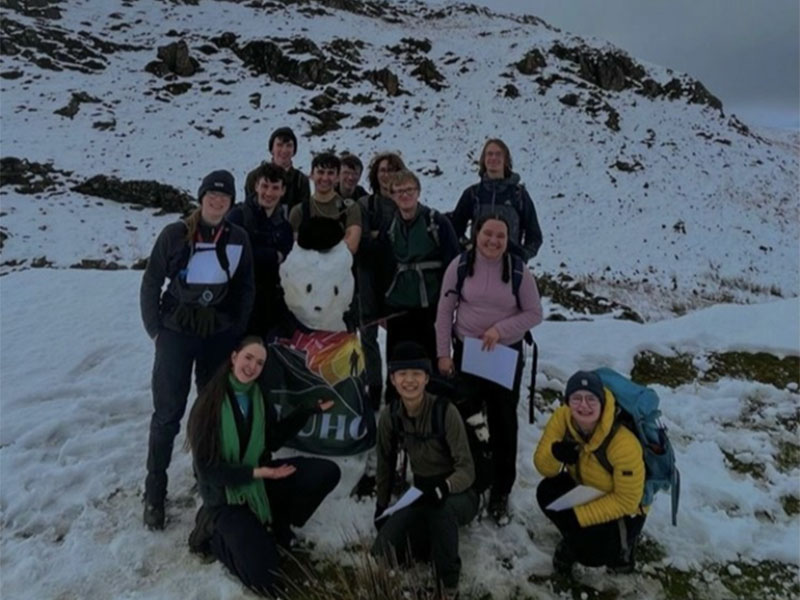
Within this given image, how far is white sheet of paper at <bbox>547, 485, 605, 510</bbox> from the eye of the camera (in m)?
3.35

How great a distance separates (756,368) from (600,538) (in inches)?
163

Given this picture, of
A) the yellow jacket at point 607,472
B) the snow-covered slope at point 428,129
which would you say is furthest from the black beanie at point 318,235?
the snow-covered slope at point 428,129

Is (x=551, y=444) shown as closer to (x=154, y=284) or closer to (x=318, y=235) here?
(x=318, y=235)

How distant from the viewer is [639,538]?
376 centimetres

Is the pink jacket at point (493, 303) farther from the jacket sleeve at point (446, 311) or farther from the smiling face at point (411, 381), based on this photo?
the smiling face at point (411, 381)

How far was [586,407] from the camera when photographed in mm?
3246

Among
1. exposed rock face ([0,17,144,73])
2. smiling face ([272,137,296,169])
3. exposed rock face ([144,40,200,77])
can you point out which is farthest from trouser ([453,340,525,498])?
exposed rock face ([0,17,144,73])

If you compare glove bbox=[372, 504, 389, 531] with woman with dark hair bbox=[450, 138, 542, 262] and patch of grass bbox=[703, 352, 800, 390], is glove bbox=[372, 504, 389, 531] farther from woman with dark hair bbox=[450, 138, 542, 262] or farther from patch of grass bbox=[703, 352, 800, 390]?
patch of grass bbox=[703, 352, 800, 390]

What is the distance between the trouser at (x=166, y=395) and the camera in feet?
12.2

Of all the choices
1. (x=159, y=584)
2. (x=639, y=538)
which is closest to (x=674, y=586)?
(x=639, y=538)

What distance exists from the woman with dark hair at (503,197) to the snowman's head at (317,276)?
1416mm

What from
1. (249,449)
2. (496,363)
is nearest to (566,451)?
(496,363)

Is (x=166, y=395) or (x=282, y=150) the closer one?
(x=166, y=395)

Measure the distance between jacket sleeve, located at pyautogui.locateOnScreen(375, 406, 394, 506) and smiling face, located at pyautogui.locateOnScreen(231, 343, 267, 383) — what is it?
846 millimetres
